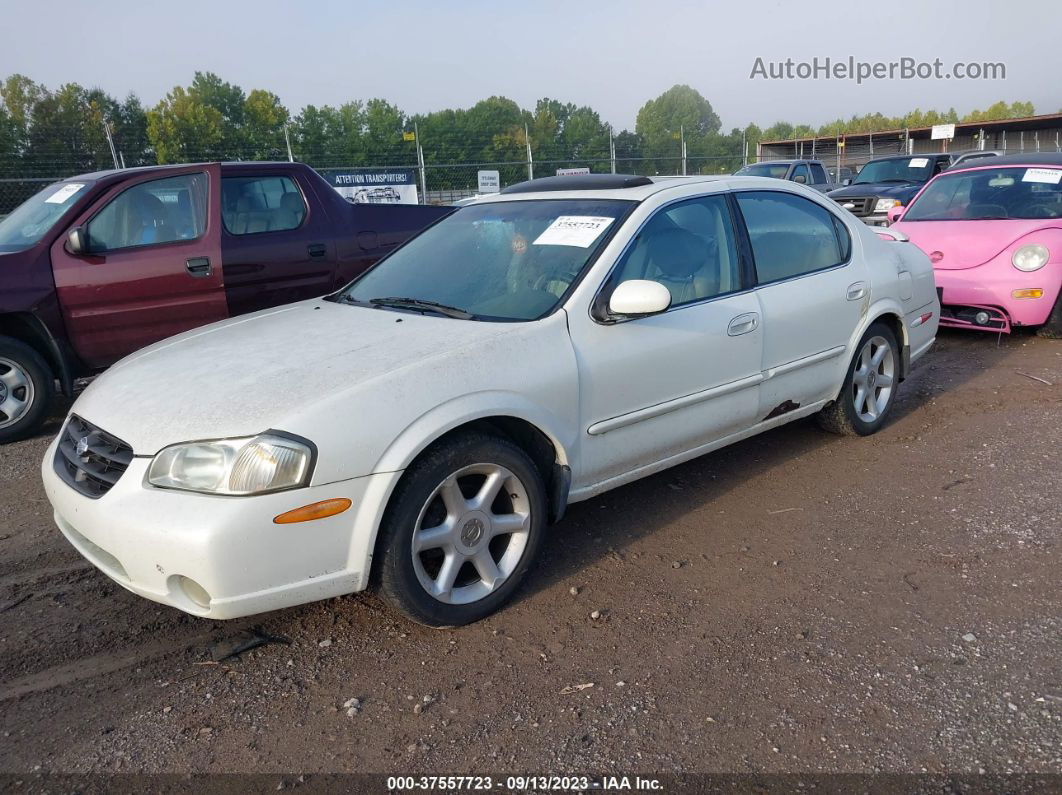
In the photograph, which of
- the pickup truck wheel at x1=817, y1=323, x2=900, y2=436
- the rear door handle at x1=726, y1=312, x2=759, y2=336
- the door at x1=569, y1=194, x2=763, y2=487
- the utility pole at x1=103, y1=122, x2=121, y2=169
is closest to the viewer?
the door at x1=569, y1=194, x2=763, y2=487

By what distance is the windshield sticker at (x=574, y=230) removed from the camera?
11.6 ft

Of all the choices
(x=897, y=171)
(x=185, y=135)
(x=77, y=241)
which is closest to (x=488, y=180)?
(x=185, y=135)

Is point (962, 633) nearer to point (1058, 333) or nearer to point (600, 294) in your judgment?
point (600, 294)

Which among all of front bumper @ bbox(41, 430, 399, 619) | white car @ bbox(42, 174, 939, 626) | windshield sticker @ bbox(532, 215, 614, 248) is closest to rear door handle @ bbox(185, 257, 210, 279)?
white car @ bbox(42, 174, 939, 626)

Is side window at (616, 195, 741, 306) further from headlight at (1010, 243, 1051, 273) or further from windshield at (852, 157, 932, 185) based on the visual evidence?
windshield at (852, 157, 932, 185)

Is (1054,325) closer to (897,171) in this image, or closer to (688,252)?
(688,252)

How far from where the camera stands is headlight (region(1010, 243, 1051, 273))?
6.59 metres

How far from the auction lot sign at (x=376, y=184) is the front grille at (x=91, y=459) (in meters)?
13.8

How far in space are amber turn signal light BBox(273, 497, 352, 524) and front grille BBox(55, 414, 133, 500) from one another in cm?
62

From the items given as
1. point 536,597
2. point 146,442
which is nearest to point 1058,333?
point 536,597

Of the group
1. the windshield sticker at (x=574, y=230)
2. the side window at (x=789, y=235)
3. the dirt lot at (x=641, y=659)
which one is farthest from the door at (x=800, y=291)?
the windshield sticker at (x=574, y=230)

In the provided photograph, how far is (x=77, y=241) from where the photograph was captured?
532 centimetres

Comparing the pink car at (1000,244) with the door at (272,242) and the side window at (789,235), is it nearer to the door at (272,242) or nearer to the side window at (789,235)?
the side window at (789,235)

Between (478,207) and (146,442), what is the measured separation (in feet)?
7.19
